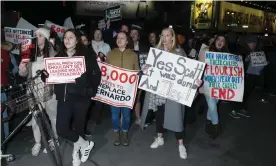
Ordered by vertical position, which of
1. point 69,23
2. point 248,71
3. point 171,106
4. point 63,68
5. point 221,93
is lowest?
point 171,106

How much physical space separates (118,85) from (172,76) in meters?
0.92

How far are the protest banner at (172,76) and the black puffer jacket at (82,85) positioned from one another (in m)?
0.89

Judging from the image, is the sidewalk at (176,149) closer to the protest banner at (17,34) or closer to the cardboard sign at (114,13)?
the protest banner at (17,34)

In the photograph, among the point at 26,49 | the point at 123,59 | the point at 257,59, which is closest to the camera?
the point at 26,49

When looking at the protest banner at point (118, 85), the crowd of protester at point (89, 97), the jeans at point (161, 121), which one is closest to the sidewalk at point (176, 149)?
the crowd of protester at point (89, 97)

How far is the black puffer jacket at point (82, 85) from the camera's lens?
12.6 ft

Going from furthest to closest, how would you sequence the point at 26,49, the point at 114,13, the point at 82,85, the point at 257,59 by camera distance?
the point at 114,13 < the point at 257,59 < the point at 82,85 < the point at 26,49

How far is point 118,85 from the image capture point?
15.6 feet

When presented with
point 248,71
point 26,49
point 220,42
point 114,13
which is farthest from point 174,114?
point 114,13

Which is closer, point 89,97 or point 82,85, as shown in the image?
point 82,85

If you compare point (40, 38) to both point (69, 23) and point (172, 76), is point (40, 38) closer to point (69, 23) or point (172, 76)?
point (172, 76)

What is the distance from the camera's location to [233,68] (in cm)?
529

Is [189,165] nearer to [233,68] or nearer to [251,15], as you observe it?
[233,68]

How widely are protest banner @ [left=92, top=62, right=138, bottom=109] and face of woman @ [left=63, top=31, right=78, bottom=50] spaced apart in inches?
34.3
